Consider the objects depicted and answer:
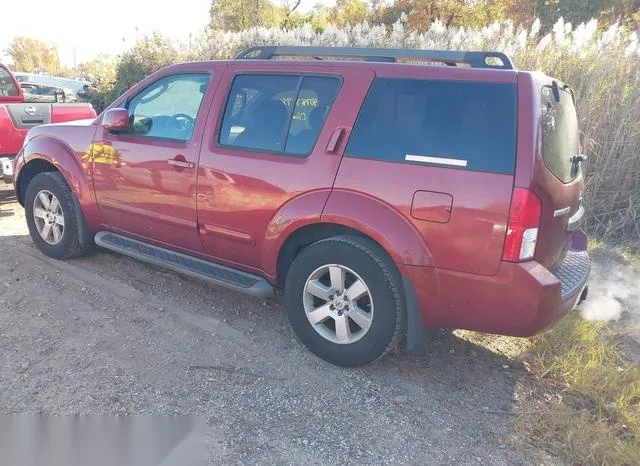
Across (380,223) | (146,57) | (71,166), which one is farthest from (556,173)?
Answer: (146,57)

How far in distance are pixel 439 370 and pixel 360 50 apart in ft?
7.03

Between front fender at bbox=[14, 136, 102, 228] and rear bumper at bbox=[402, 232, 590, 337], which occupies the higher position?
front fender at bbox=[14, 136, 102, 228]

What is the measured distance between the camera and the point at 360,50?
3.47 metres

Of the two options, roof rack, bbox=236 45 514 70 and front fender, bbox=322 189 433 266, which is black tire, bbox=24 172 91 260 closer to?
roof rack, bbox=236 45 514 70

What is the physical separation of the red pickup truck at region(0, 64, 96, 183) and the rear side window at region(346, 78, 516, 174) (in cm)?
506

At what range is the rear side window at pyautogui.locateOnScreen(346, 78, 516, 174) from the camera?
8.97ft

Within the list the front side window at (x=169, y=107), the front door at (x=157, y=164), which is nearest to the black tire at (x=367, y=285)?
the front door at (x=157, y=164)

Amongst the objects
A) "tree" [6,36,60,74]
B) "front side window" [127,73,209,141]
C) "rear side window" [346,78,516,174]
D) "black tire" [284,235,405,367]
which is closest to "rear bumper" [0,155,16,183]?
"front side window" [127,73,209,141]

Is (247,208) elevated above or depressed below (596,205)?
above

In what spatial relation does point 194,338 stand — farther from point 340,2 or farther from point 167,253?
point 340,2

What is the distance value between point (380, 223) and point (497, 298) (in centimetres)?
74

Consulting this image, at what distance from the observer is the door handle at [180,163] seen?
3.74 m

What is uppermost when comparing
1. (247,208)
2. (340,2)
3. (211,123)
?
(340,2)

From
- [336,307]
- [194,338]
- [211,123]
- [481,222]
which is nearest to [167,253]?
[194,338]
